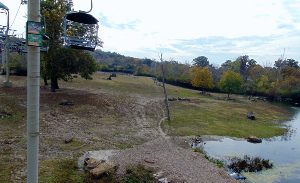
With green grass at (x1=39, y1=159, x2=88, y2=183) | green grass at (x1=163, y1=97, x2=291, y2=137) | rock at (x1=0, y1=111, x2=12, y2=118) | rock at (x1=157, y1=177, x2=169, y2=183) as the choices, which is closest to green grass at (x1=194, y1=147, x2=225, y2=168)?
green grass at (x1=163, y1=97, x2=291, y2=137)

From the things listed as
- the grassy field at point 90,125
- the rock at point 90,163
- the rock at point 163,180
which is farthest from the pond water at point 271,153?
the rock at point 90,163

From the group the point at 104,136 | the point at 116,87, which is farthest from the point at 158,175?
the point at 116,87

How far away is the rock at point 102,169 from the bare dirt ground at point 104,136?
63 cm

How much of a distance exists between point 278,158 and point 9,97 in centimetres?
2949

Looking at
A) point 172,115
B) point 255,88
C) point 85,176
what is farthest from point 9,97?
point 255,88

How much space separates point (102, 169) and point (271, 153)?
18.6 metres

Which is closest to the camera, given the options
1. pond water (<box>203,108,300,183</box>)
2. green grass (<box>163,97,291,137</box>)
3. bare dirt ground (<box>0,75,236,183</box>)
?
bare dirt ground (<box>0,75,236,183</box>)

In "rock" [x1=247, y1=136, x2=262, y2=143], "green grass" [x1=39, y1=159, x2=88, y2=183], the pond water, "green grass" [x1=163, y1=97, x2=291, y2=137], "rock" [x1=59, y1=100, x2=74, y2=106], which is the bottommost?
the pond water

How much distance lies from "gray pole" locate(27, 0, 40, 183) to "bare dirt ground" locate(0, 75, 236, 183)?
915 centimetres

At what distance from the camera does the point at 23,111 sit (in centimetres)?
3322

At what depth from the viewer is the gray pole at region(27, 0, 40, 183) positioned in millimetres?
8359

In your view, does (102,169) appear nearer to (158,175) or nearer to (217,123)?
(158,175)

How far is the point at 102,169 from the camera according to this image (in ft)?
60.7

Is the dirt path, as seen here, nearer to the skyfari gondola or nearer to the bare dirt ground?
the bare dirt ground
